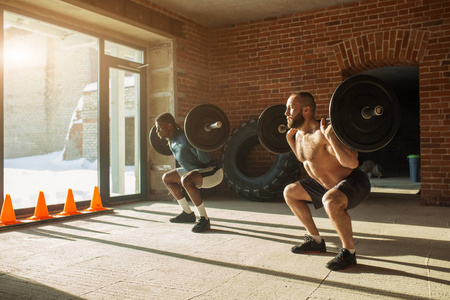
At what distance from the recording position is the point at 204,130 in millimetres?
4277

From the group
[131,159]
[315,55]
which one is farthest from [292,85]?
[131,159]

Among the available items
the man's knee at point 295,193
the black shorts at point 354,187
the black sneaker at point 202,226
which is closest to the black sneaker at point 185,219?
the black sneaker at point 202,226

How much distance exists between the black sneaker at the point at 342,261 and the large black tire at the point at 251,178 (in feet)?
11.0

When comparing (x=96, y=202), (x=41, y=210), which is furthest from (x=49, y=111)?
(x=41, y=210)

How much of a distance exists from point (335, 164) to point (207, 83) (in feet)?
16.7

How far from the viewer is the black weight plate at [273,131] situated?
370 centimetres

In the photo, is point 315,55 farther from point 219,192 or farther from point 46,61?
point 46,61

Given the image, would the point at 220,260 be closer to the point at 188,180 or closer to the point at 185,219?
the point at 188,180

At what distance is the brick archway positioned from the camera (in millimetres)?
6020

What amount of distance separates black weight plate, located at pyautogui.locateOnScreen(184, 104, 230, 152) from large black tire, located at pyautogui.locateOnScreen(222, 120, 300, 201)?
1807 millimetres

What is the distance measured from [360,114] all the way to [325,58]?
4188 mm

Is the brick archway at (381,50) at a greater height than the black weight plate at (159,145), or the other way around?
the brick archway at (381,50)

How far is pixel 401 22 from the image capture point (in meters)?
6.16

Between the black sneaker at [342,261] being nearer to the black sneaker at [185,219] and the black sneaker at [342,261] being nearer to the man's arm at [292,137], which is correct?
the man's arm at [292,137]
